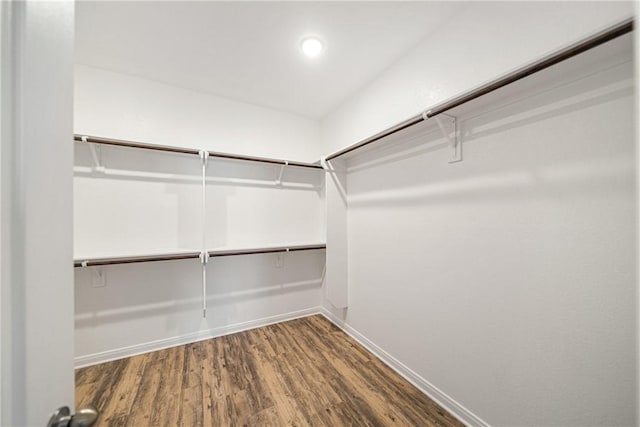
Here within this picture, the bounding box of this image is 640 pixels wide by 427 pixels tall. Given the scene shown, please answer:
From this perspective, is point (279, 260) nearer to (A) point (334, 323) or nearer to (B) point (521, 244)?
(A) point (334, 323)

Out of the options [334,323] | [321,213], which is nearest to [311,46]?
[321,213]

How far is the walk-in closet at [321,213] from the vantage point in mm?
475

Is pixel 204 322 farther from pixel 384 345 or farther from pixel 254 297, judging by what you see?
pixel 384 345

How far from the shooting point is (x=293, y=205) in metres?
2.90

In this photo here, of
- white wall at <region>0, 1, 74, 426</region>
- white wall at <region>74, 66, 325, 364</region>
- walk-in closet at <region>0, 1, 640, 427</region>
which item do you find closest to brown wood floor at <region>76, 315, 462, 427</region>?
walk-in closet at <region>0, 1, 640, 427</region>

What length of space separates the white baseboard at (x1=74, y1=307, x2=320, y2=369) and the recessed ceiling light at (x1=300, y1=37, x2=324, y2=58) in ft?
8.90

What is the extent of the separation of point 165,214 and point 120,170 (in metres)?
0.52

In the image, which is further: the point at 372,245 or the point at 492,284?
the point at 372,245

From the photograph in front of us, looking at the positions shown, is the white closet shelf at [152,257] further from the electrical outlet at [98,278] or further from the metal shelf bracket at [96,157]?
the metal shelf bracket at [96,157]

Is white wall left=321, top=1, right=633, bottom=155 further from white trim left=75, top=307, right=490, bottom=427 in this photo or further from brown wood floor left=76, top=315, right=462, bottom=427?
brown wood floor left=76, top=315, right=462, bottom=427

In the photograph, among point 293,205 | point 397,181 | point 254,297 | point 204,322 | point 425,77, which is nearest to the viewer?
point 425,77

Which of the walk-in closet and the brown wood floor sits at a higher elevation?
the walk-in closet

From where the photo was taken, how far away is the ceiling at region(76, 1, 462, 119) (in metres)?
1.49

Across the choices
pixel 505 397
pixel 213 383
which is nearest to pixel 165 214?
pixel 213 383
